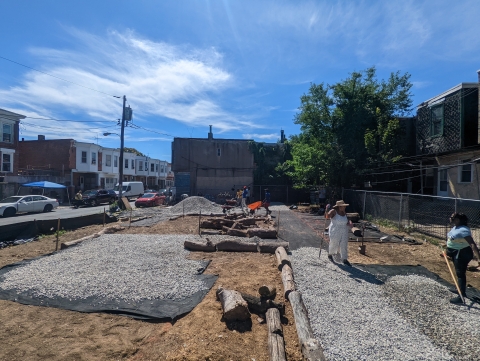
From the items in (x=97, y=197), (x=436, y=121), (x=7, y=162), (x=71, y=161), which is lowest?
(x=97, y=197)

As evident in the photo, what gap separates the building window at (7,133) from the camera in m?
28.9

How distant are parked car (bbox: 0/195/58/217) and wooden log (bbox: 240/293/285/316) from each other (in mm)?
21872

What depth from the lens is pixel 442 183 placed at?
16.9 meters

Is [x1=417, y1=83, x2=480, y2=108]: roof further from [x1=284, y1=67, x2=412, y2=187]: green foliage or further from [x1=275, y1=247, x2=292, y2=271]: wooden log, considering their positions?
[x1=275, y1=247, x2=292, y2=271]: wooden log

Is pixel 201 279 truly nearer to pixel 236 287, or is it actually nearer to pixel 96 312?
pixel 236 287

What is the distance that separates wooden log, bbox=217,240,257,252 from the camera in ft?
29.6

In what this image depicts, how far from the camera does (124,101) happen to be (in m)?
26.3

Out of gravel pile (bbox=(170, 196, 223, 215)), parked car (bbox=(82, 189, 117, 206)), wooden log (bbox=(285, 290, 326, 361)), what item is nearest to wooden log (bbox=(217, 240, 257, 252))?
wooden log (bbox=(285, 290, 326, 361))

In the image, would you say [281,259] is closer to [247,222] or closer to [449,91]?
[247,222]

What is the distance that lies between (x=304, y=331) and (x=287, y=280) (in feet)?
5.92

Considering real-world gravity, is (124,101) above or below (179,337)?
above

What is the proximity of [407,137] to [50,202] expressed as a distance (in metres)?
26.9

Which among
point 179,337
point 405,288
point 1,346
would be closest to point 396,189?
point 405,288

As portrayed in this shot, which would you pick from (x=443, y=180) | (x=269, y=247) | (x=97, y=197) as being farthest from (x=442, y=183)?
(x=97, y=197)
